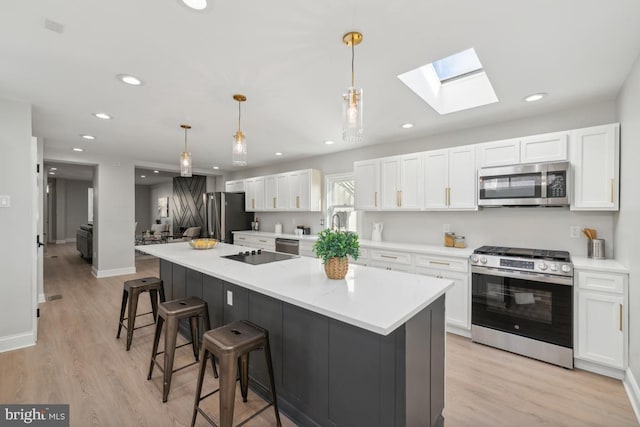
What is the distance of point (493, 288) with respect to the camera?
2.92 meters

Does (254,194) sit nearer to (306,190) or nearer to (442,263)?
(306,190)

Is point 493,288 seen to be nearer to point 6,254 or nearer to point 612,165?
point 612,165

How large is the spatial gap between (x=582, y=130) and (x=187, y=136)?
4.70 meters

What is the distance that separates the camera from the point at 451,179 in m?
3.50

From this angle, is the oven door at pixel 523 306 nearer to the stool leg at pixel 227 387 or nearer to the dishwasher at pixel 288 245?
the stool leg at pixel 227 387

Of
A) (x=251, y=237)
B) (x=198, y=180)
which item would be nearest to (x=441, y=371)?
(x=251, y=237)

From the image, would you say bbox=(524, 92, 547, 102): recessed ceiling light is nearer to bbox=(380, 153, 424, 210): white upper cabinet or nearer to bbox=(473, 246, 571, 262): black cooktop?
bbox=(380, 153, 424, 210): white upper cabinet

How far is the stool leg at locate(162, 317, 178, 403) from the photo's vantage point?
6.89ft

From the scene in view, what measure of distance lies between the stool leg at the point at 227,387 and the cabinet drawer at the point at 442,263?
257 cm

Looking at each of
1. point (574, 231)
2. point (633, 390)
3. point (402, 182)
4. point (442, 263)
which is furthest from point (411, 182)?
point (633, 390)

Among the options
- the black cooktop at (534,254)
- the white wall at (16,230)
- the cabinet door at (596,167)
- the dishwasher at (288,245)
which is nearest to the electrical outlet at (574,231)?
the black cooktop at (534,254)

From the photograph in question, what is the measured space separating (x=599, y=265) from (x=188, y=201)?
10.3m

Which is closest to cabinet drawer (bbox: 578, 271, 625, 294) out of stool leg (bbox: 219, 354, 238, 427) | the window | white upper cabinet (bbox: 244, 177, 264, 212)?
stool leg (bbox: 219, 354, 238, 427)

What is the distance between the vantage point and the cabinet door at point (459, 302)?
10.3 feet
